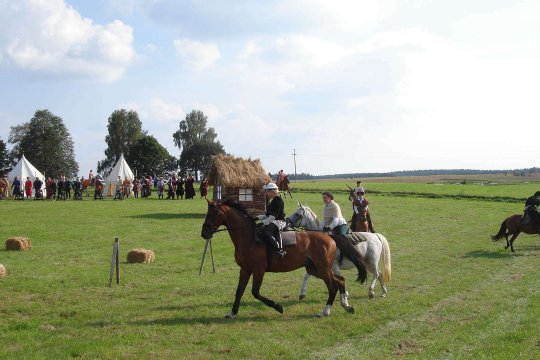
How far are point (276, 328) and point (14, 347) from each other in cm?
485

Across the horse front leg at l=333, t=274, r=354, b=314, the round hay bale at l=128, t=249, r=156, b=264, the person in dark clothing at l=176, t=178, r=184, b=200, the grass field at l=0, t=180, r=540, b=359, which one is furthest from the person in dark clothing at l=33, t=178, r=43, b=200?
the horse front leg at l=333, t=274, r=354, b=314

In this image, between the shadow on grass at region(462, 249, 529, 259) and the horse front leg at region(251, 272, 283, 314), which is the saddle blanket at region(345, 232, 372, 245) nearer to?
the horse front leg at region(251, 272, 283, 314)

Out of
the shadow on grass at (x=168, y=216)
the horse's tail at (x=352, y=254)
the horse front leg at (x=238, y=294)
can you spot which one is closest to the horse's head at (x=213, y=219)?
the horse front leg at (x=238, y=294)

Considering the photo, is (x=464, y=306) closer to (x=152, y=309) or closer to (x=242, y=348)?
(x=242, y=348)

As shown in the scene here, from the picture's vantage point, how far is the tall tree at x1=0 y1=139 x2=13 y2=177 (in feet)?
293

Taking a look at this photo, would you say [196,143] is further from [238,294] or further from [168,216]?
[238,294]

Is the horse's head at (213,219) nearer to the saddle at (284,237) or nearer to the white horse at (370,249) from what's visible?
the saddle at (284,237)

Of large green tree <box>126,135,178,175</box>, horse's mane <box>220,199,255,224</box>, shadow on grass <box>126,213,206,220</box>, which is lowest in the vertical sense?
shadow on grass <box>126,213,206,220</box>

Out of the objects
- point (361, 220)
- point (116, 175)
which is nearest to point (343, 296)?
point (361, 220)

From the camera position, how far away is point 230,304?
1262 cm

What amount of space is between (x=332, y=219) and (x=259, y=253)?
10.4ft

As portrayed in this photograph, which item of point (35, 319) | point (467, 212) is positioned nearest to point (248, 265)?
point (35, 319)

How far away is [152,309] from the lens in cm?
1207

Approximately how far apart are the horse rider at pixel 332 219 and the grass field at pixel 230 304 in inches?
70.8
